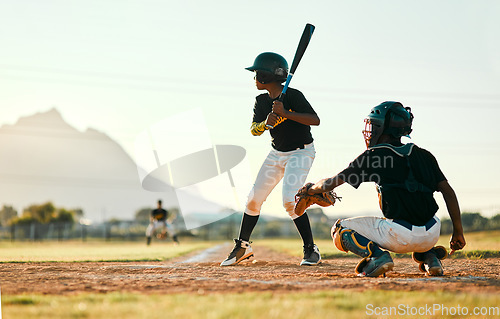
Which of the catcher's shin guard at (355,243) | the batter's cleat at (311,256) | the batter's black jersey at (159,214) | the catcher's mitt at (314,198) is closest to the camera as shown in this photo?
the catcher's shin guard at (355,243)

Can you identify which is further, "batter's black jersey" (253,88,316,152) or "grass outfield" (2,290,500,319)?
"batter's black jersey" (253,88,316,152)

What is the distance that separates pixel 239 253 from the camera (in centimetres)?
674

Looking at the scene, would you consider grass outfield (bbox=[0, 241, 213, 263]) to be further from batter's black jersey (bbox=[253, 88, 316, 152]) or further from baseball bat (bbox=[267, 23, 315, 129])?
baseball bat (bbox=[267, 23, 315, 129])

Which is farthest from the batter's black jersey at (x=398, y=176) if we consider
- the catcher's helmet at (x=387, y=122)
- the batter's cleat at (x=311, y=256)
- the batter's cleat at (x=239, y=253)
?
the batter's cleat at (x=239, y=253)

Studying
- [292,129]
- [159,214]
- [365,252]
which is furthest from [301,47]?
[159,214]

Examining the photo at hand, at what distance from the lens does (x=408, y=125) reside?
191 inches

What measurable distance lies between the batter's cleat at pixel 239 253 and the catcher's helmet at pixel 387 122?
248 centimetres

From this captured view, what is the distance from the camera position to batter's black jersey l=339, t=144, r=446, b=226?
4609mm

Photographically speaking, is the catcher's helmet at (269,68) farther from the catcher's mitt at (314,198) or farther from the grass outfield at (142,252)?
the grass outfield at (142,252)

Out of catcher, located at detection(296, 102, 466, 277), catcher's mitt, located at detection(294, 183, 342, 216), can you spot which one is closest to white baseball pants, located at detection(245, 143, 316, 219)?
catcher's mitt, located at detection(294, 183, 342, 216)

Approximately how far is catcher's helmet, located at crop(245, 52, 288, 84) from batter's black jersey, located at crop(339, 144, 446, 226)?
7.76 ft

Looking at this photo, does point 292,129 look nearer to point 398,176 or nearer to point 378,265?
point 398,176

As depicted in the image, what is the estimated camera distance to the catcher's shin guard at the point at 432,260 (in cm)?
488

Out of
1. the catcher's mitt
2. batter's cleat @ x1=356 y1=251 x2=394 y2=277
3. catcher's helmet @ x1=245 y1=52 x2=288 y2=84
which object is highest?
catcher's helmet @ x1=245 y1=52 x2=288 y2=84
